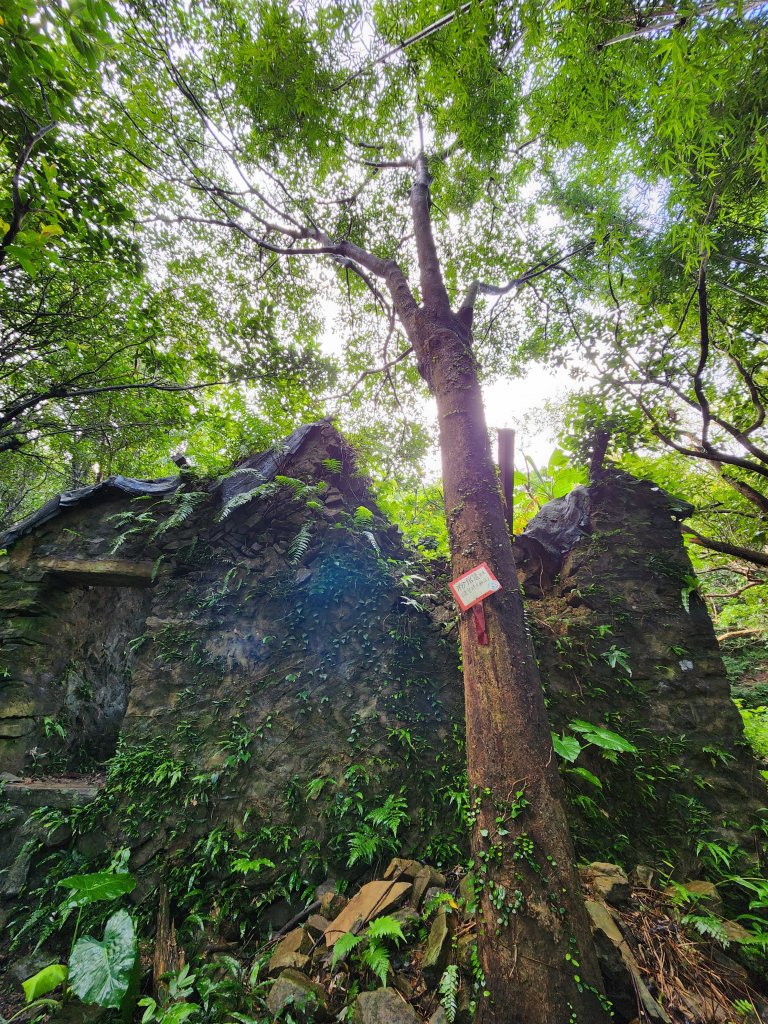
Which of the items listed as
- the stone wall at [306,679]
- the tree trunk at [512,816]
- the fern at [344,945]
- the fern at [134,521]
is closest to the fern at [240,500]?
the stone wall at [306,679]

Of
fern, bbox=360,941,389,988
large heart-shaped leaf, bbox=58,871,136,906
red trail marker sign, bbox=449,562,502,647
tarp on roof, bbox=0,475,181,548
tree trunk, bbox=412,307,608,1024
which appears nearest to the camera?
tree trunk, bbox=412,307,608,1024

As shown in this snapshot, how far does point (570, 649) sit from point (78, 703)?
5.11 m

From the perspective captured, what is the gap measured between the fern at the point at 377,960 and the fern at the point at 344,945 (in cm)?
7

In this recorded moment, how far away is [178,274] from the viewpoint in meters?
6.22

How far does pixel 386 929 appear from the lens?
6.06 ft

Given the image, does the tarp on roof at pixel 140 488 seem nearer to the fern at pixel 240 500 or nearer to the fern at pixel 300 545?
the fern at pixel 240 500

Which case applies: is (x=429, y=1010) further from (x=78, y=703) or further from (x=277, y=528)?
(x=78, y=703)

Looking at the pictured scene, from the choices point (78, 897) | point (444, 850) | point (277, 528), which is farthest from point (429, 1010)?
point (277, 528)

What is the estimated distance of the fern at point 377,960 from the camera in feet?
5.67

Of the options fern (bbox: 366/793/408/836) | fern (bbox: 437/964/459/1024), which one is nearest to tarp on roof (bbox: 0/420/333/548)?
fern (bbox: 366/793/408/836)

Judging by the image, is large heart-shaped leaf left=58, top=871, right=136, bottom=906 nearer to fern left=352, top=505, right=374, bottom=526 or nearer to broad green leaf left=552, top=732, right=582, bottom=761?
broad green leaf left=552, top=732, right=582, bottom=761

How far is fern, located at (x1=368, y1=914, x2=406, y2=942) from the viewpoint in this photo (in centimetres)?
183

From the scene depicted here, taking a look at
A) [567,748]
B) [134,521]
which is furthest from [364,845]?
[134,521]

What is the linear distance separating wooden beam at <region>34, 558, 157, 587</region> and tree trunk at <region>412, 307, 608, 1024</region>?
133 inches
